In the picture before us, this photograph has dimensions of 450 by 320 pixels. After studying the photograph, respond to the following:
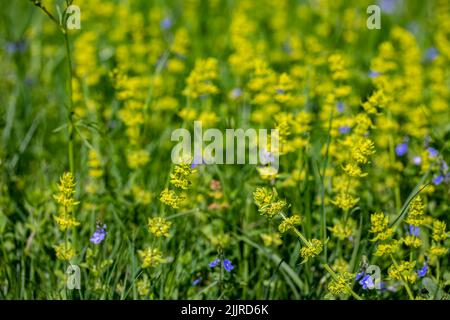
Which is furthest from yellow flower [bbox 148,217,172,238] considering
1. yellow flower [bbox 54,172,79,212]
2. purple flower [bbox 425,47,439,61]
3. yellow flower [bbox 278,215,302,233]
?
purple flower [bbox 425,47,439,61]

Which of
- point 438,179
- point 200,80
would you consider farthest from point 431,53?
point 200,80

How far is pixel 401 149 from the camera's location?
325 centimetres

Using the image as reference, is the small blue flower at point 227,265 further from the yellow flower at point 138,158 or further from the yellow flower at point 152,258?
the yellow flower at point 138,158

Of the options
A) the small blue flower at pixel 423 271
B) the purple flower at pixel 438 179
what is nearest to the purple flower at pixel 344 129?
the purple flower at pixel 438 179

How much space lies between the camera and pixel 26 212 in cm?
311

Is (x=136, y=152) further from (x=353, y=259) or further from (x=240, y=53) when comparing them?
(x=353, y=259)

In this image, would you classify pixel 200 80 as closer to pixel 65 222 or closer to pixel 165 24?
pixel 65 222

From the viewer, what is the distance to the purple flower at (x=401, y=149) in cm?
325

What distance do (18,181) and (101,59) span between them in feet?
4.50

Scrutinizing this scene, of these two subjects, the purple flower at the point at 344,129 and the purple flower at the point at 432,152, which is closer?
the purple flower at the point at 432,152

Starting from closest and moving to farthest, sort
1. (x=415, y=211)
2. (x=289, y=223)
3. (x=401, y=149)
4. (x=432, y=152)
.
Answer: (x=289, y=223) < (x=415, y=211) < (x=432, y=152) < (x=401, y=149)

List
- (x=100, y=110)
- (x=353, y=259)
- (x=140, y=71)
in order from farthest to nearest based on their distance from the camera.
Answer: (x=140, y=71)
(x=100, y=110)
(x=353, y=259)
